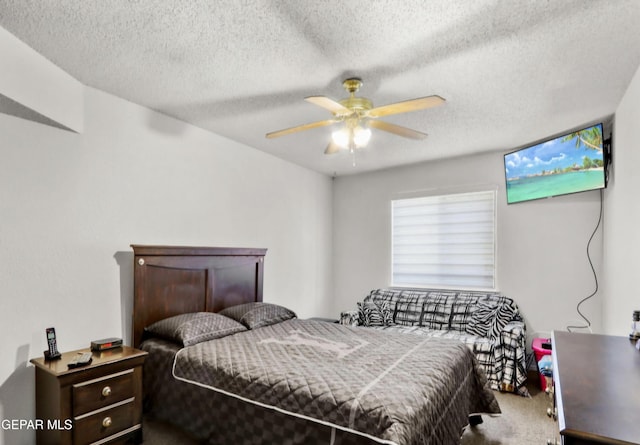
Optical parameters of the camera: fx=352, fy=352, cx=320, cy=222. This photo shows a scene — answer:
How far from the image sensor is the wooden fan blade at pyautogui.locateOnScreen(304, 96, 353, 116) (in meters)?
2.07

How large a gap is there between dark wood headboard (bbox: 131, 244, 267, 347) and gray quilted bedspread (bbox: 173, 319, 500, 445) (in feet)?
2.02

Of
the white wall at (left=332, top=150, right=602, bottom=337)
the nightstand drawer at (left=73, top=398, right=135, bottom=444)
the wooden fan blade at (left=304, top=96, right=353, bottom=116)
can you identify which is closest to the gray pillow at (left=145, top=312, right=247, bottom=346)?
the nightstand drawer at (left=73, top=398, right=135, bottom=444)

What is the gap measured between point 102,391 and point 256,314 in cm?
133

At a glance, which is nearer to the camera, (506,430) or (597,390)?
(597,390)

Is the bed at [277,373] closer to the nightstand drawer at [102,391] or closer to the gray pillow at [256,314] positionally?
the gray pillow at [256,314]

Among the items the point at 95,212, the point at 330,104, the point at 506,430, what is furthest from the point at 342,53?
the point at 506,430

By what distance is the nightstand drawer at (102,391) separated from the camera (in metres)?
2.05

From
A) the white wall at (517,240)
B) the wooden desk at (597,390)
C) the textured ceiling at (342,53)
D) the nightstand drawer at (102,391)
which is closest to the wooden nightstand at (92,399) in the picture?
the nightstand drawer at (102,391)

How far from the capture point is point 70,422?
2.01 meters

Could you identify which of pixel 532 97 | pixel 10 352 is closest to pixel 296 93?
pixel 532 97

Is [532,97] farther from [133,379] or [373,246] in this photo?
[133,379]

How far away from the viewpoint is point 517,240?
Answer: 4.05 m

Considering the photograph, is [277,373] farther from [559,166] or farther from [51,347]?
[559,166]

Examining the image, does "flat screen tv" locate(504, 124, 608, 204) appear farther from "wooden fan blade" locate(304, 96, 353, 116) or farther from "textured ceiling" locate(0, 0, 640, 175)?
"wooden fan blade" locate(304, 96, 353, 116)
